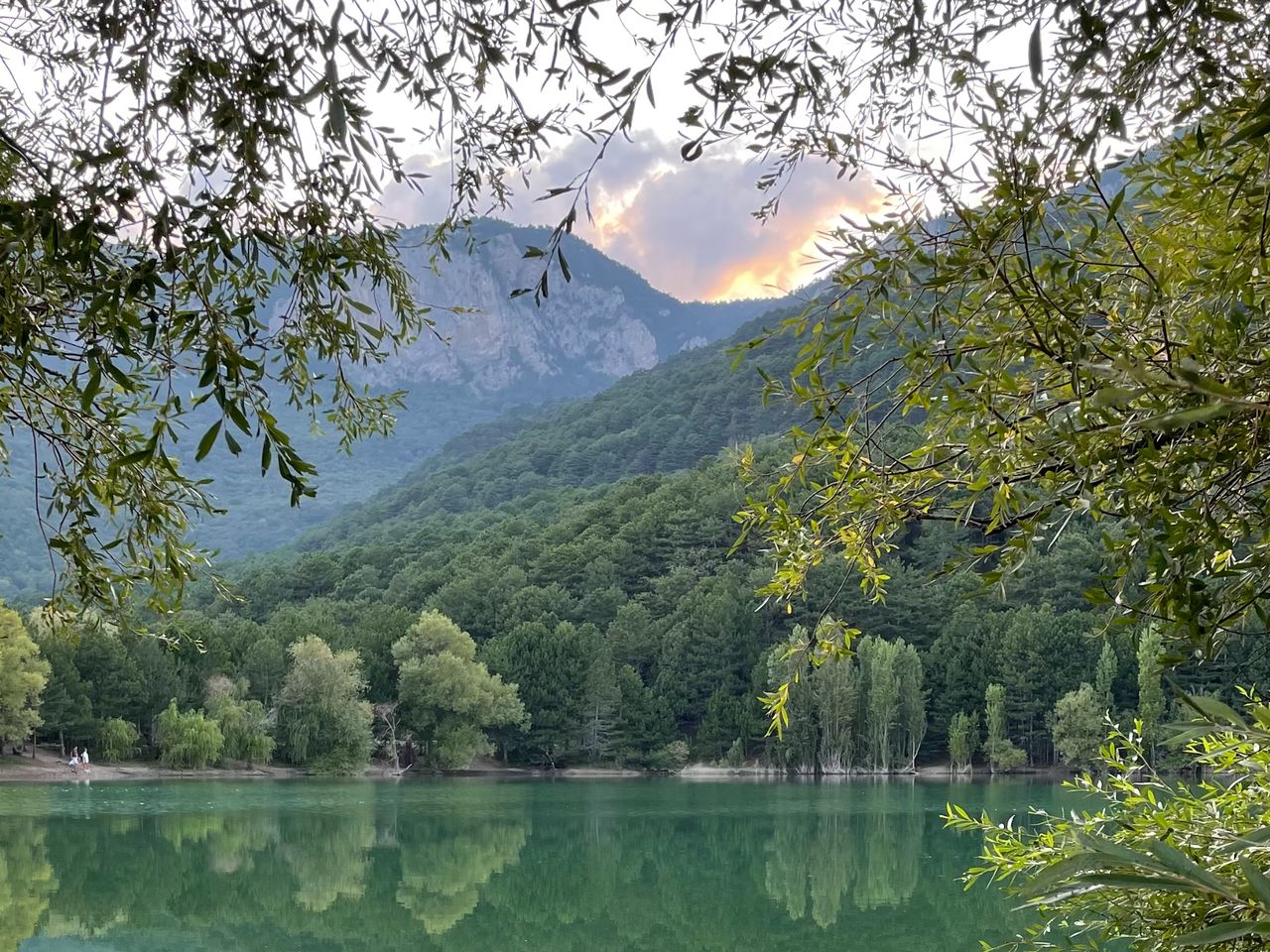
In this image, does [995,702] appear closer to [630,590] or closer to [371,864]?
[630,590]

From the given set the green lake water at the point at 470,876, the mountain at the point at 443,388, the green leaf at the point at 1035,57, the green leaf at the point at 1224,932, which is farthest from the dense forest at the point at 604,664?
the mountain at the point at 443,388

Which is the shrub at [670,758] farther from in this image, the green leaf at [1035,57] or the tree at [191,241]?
the green leaf at [1035,57]

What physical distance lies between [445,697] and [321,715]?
5093 mm

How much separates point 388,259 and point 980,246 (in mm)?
2124

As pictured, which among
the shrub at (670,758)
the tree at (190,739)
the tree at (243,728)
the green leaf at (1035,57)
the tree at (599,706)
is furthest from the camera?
the tree at (599,706)

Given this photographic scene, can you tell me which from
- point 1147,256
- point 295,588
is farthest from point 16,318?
point 295,588

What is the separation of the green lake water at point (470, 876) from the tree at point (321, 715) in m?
7.09

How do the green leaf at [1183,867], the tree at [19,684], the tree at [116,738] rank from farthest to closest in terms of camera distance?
the tree at [116,738] < the tree at [19,684] < the green leaf at [1183,867]

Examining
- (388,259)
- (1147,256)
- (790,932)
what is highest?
(388,259)

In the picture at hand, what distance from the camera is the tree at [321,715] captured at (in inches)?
1534

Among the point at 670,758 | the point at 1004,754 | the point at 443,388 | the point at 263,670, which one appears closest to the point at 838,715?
the point at 1004,754

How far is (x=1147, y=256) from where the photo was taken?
2.56m

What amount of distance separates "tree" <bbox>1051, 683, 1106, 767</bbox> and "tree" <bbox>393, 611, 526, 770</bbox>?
65.5 ft

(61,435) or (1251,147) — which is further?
(61,435)
